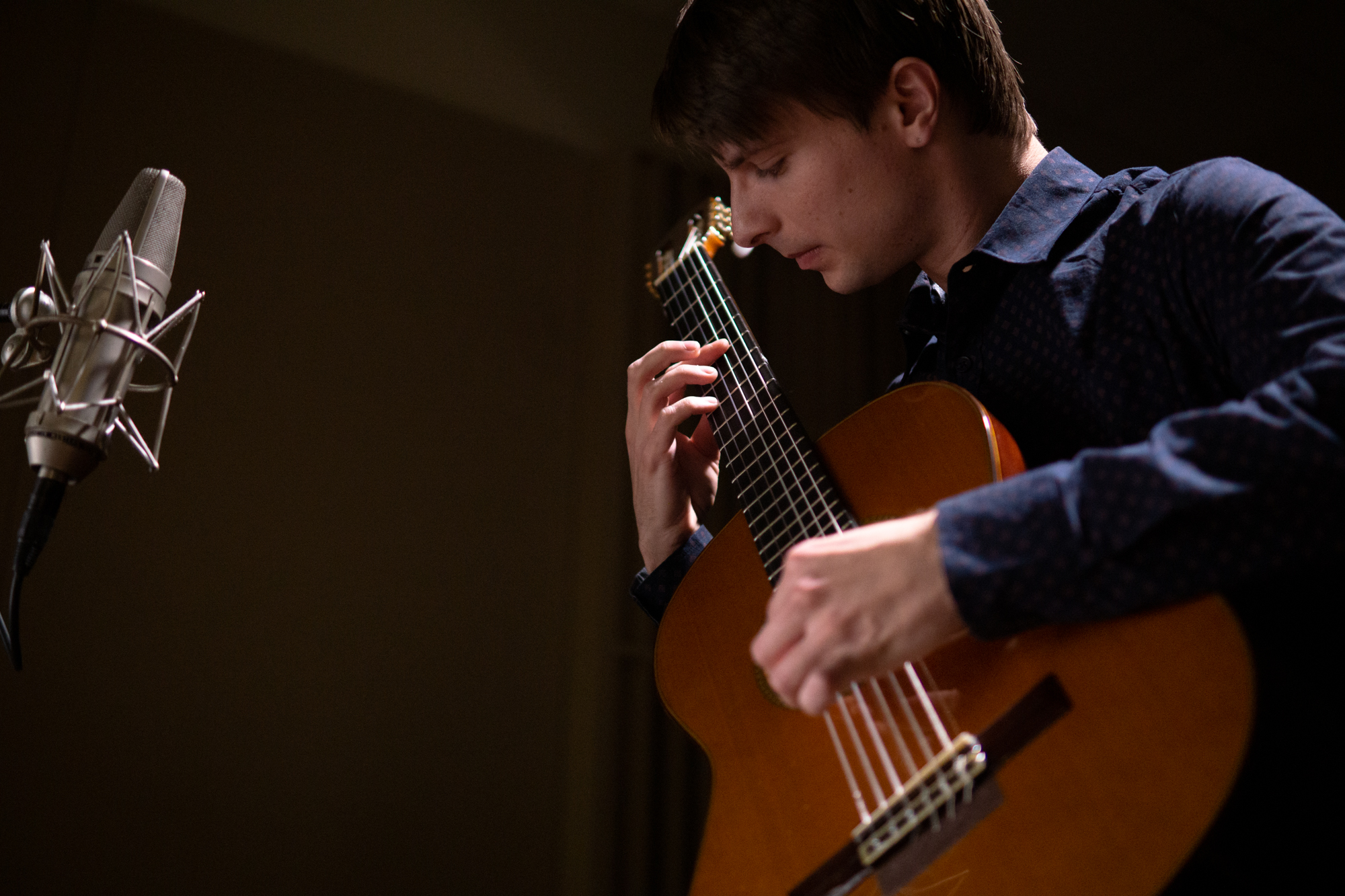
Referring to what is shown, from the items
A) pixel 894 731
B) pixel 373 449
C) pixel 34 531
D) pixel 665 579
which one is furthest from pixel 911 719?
pixel 373 449

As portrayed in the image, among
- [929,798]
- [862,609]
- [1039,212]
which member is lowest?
[929,798]

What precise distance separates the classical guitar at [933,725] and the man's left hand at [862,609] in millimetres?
80

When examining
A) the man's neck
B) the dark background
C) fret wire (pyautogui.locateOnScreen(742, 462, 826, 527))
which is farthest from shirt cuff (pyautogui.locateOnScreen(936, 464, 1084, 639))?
the dark background

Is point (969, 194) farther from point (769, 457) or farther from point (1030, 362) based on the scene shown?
point (769, 457)

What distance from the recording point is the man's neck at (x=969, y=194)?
108 centimetres

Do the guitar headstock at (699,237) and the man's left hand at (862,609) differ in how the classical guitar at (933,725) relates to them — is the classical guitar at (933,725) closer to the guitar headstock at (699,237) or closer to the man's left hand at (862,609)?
the man's left hand at (862,609)

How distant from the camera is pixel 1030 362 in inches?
36.6

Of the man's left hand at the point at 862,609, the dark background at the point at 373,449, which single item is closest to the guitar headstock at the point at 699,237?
the man's left hand at the point at 862,609

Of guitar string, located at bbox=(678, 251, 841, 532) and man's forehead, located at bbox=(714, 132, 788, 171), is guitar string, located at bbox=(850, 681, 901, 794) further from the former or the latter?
man's forehead, located at bbox=(714, 132, 788, 171)

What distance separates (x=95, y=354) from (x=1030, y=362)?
91cm

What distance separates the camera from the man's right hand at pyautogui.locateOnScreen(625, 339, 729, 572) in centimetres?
111

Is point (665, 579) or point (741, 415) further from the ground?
point (741, 415)

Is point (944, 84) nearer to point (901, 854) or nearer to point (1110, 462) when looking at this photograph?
point (1110, 462)

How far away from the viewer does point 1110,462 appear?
62 cm
